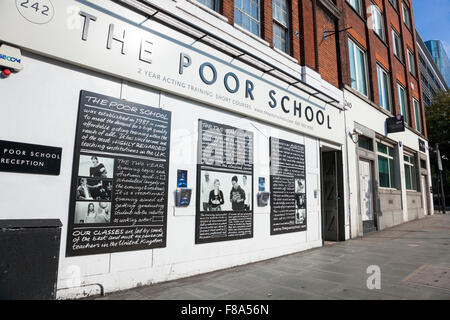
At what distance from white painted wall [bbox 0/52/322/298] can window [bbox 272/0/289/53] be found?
3720 millimetres

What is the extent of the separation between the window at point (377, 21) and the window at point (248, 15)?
907cm

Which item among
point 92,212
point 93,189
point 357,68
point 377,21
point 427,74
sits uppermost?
point 427,74

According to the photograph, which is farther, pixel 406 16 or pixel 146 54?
pixel 406 16

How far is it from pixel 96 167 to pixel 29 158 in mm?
834

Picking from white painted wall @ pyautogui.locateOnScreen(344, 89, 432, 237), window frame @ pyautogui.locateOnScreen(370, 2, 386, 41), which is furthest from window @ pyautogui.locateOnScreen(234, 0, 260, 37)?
window frame @ pyautogui.locateOnScreen(370, 2, 386, 41)

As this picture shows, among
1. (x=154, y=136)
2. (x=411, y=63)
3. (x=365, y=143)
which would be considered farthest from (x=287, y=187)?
(x=411, y=63)

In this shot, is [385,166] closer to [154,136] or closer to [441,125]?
[154,136]

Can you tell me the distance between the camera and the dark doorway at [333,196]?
9.69 m

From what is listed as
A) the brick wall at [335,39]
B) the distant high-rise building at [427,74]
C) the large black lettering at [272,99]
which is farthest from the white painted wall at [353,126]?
the distant high-rise building at [427,74]

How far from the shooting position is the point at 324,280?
485cm

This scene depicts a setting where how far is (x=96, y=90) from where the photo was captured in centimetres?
434

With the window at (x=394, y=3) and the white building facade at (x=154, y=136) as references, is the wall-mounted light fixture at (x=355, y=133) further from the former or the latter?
the window at (x=394, y=3)

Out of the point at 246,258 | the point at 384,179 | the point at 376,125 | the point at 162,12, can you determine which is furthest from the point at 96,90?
the point at 384,179

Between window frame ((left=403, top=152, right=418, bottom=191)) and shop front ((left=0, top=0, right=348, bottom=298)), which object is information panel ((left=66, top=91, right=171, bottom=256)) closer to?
shop front ((left=0, top=0, right=348, bottom=298))
